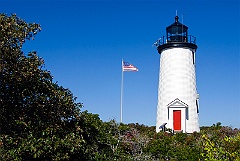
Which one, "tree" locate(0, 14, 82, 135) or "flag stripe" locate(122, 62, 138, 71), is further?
"flag stripe" locate(122, 62, 138, 71)

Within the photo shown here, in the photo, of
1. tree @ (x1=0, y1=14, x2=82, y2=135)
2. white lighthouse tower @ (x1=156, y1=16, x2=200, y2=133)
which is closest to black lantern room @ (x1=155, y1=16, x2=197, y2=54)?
white lighthouse tower @ (x1=156, y1=16, x2=200, y2=133)

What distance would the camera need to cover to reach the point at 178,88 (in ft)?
71.7

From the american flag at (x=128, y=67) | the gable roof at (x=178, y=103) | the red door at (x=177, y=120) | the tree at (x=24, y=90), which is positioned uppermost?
the american flag at (x=128, y=67)

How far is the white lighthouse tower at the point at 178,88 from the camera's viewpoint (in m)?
21.8

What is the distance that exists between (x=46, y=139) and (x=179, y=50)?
14.0 meters

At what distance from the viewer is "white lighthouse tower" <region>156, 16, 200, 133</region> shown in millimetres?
21844

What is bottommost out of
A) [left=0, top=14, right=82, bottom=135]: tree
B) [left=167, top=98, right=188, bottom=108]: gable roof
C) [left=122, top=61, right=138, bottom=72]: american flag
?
[left=0, top=14, right=82, bottom=135]: tree

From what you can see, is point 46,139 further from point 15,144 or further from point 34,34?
point 34,34

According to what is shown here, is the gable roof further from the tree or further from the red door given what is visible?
the tree

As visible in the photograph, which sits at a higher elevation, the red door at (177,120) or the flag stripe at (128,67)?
the flag stripe at (128,67)

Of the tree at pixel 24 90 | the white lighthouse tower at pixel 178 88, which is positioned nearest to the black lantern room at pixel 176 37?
the white lighthouse tower at pixel 178 88

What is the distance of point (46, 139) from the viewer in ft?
31.4

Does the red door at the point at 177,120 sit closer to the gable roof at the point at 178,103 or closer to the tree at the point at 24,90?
the gable roof at the point at 178,103

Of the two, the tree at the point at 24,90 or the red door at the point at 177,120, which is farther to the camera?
the red door at the point at 177,120
